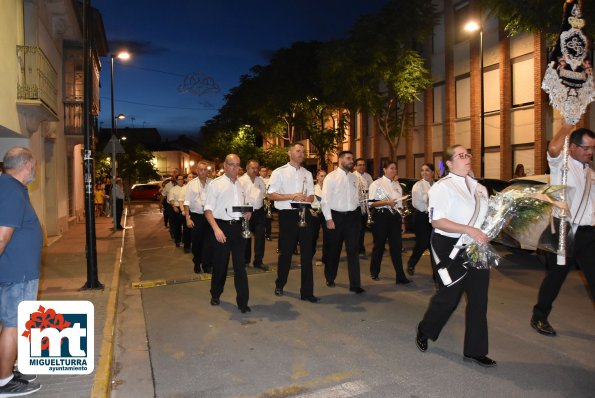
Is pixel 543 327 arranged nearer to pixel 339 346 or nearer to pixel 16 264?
pixel 339 346

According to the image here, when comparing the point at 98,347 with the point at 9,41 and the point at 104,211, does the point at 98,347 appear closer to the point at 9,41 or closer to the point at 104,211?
the point at 9,41

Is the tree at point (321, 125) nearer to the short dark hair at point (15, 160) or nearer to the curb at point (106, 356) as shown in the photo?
the curb at point (106, 356)

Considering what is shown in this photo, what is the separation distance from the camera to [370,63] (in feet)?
71.4

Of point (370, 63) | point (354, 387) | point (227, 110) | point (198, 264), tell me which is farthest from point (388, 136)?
point (227, 110)

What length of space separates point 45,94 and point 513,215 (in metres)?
11.1

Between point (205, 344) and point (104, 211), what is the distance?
941 inches

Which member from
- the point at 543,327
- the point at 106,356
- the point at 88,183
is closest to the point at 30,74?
the point at 88,183

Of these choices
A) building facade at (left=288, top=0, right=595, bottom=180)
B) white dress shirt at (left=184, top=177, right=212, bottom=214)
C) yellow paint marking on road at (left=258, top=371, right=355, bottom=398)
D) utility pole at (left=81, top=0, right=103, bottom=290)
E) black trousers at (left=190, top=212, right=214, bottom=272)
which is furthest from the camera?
building facade at (left=288, top=0, right=595, bottom=180)

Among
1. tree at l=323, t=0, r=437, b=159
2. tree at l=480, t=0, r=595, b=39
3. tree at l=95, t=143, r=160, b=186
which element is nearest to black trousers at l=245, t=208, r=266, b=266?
tree at l=480, t=0, r=595, b=39

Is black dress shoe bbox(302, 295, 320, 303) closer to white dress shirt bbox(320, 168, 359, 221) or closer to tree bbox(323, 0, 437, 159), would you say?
white dress shirt bbox(320, 168, 359, 221)

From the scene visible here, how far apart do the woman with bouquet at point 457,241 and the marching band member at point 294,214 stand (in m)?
2.82

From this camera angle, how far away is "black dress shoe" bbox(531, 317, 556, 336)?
5.86 meters
